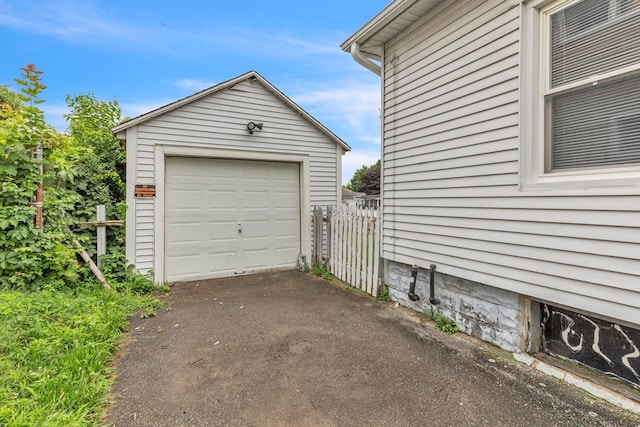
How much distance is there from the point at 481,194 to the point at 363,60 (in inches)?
105

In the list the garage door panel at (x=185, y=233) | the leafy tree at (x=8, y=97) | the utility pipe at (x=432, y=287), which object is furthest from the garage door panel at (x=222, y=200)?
the leafy tree at (x=8, y=97)

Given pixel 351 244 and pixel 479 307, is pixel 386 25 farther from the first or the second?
pixel 479 307

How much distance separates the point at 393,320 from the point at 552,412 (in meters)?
1.81

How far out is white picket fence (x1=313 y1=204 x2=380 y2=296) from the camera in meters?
4.66

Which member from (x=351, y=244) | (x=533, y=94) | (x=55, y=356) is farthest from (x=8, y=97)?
(x=533, y=94)

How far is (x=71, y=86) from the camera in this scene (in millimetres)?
6816

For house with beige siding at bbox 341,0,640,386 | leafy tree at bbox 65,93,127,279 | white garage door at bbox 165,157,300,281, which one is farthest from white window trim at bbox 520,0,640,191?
leafy tree at bbox 65,93,127,279

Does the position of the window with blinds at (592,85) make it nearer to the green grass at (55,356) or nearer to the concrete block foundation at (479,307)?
the concrete block foundation at (479,307)

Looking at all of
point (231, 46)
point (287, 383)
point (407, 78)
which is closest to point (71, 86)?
point (231, 46)

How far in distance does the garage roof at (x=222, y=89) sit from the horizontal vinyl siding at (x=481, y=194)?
8.19ft

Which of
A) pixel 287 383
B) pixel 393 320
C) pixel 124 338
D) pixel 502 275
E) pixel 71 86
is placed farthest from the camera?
pixel 71 86

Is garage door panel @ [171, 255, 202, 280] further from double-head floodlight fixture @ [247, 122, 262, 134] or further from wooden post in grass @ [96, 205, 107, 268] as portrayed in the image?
double-head floodlight fixture @ [247, 122, 262, 134]

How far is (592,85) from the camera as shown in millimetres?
2188

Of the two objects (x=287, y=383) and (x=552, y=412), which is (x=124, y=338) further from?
(x=552, y=412)
